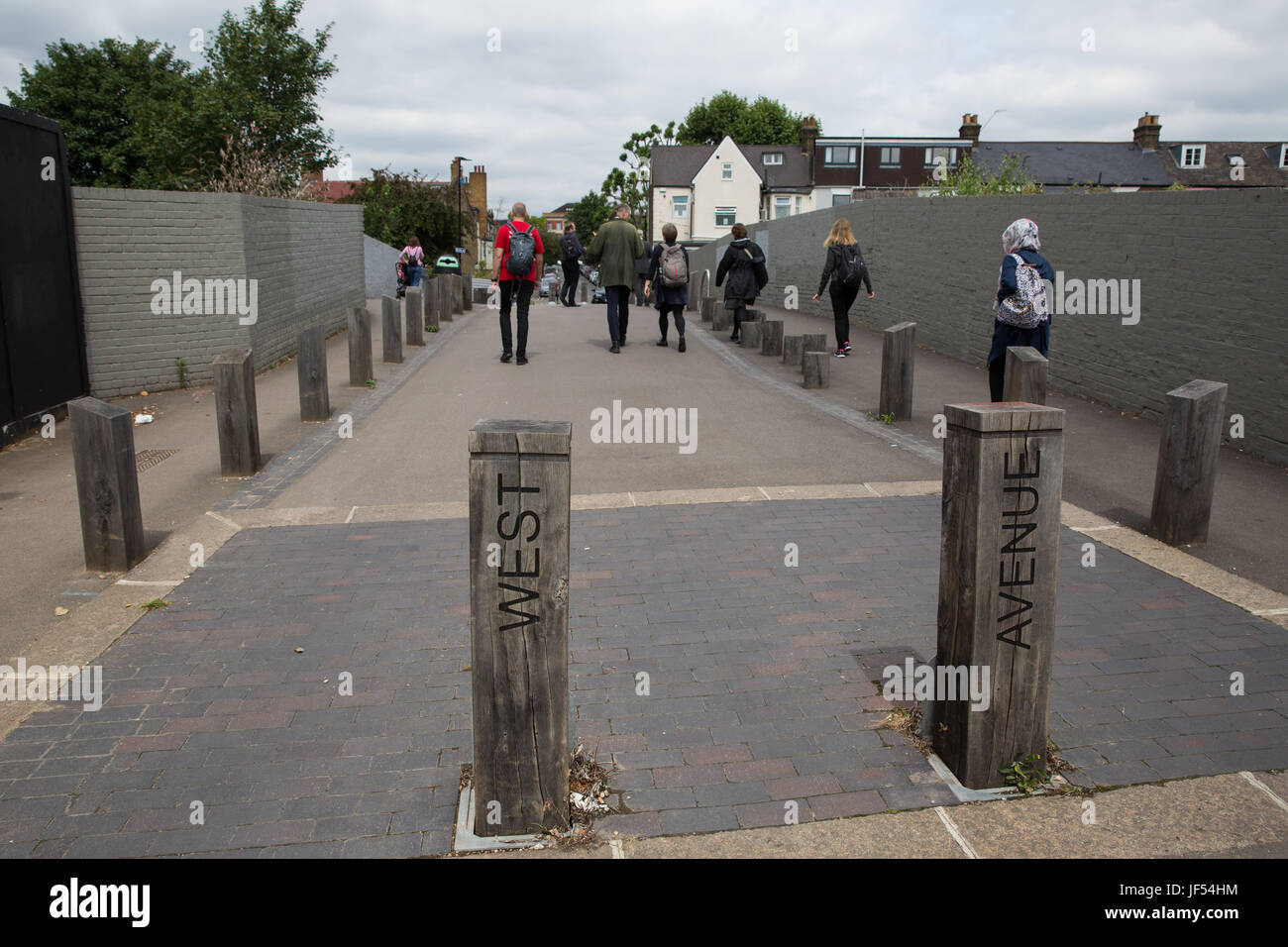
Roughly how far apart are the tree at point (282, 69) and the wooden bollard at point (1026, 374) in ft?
71.2

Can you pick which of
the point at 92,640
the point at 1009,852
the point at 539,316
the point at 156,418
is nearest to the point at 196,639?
the point at 92,640

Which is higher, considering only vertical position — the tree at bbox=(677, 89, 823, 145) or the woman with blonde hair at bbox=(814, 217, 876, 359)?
the tree at bbox=(677, 89, 823, 145)

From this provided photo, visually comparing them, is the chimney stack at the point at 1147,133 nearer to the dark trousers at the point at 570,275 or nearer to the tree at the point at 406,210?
the tree at the point at 406,210

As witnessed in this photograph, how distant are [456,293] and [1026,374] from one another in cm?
1665

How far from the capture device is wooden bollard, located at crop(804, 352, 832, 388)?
1183 cm

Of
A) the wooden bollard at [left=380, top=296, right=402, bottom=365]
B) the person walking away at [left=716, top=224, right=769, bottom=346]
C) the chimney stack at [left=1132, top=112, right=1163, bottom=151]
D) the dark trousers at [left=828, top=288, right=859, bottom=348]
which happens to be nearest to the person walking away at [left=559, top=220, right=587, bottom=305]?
the person walking away at [left=716, top=224, right=769, bottom=346]

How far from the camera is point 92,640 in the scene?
15.7 ft

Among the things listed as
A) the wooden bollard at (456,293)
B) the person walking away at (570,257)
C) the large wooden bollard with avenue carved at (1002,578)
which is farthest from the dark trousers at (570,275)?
the large wooden bollard with avenue carved at (1002,578)

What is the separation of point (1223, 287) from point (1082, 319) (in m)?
2.19

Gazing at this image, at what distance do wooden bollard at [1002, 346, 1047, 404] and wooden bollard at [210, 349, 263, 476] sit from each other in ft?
19.2

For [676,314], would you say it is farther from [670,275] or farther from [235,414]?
[235,414]

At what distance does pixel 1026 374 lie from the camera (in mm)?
7332

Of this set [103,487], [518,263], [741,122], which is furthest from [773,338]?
[741,122]

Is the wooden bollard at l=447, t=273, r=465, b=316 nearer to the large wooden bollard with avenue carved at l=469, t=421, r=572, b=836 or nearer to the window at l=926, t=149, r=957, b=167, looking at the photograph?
the large wooden bollard with avenue carved at l=469, t=421, r=572, b=836
